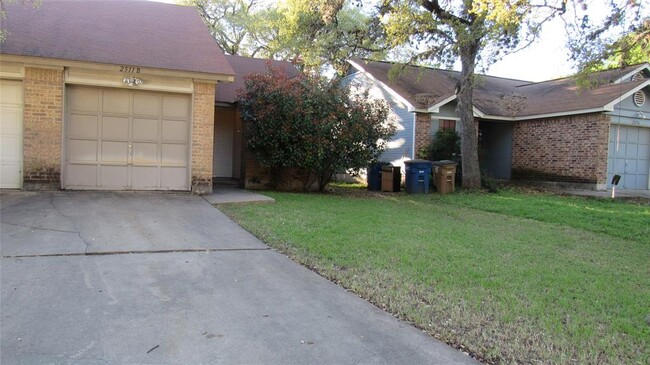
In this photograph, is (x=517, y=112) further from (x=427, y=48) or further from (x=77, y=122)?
(x=77, y=122)

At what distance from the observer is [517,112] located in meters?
20.4

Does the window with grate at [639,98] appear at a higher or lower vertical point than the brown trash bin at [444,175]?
higher

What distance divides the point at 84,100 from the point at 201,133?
275cm

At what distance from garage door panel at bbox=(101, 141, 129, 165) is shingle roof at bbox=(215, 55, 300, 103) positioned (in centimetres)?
394

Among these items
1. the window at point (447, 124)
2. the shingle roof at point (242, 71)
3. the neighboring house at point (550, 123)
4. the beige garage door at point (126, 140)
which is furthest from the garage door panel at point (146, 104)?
the window at point (447, 124)

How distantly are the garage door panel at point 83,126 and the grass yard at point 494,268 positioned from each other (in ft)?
12.6

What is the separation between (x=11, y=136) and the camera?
10.9 m

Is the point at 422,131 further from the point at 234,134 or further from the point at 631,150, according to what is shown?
the point at 631,150

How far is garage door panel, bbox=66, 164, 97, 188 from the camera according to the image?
11211 mm

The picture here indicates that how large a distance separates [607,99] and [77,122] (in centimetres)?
1705

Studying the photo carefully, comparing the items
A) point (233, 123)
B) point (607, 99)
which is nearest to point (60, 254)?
point (233, 123)

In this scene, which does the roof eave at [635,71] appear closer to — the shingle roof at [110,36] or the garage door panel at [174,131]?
the shingle roof at [110,36]

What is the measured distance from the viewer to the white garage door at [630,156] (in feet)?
59.2

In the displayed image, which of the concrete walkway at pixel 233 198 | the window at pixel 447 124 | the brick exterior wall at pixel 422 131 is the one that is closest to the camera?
the concrete walkway at pixel 233 198
